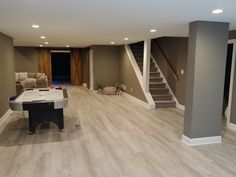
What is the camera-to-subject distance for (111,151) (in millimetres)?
3586

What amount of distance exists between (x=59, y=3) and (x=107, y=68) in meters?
7.23

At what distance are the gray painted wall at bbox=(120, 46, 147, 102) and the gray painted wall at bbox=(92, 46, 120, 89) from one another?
374mm

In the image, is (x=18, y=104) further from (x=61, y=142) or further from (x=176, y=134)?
(x=176, y=134)

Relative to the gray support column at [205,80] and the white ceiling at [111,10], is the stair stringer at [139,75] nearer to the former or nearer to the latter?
the gray support column at [205,80]

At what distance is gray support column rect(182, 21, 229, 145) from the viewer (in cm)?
363

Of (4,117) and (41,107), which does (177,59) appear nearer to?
(41,107)

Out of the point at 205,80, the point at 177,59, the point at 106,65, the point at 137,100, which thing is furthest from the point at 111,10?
the point at 106,65

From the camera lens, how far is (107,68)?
983cm

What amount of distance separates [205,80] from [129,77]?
4.95 meters

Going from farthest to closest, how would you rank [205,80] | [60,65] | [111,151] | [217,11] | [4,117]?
1. [60,65]
2. [4,117]
3. [205,80]
4. [111,151]
5. [217,11]

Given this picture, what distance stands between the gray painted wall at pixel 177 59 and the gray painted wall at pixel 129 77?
1.11 meters

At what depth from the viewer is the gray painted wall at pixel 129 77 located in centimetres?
764

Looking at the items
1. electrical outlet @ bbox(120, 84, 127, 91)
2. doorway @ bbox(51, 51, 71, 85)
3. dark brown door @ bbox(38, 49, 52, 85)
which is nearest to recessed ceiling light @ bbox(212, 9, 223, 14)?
electrical outlet @ bbox(120, 84, 127, 91)

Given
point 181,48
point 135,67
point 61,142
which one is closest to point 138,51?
point 135,67
